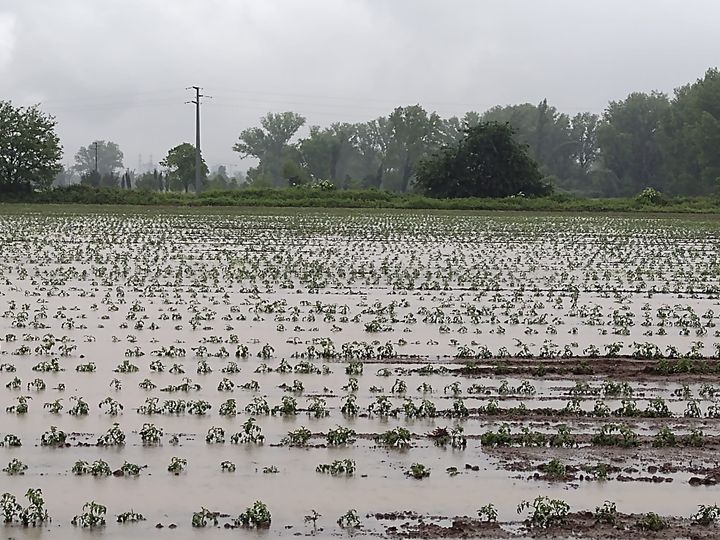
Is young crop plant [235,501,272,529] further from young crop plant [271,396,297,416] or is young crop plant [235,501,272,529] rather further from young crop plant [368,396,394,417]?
young crop plant [368,396,394,417]

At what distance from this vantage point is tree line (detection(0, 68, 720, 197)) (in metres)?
53.4

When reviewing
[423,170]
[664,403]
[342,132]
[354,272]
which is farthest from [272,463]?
[342,132]

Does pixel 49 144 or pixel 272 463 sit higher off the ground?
pixel 49 144

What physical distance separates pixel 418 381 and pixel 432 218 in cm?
3180

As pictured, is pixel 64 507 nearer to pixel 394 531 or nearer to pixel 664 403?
pixel 394 531

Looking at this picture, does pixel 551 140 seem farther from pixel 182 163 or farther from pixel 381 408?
pixel 381 408

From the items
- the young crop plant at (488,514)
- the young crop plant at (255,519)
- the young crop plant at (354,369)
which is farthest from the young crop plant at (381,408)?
the young crop plant at (255,519)

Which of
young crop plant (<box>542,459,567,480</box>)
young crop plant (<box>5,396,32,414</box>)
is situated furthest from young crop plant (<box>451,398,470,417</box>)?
young crop plant (<box>5,396,32,414</box>)

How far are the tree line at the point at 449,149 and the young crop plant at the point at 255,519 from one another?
48.9 metres

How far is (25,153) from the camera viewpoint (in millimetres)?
51781

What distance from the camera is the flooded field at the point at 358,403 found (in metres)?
6.03

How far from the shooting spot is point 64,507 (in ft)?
19.7

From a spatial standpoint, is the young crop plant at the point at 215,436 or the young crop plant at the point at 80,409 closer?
the young crop plant at the point at 215,436

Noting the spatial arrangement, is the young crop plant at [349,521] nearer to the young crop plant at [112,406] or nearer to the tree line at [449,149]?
the young crop plant at [112,406]
